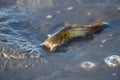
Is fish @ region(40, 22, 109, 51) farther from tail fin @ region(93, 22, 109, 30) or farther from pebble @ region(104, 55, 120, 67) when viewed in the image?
pebble @ region(104, 55, 120, 67)

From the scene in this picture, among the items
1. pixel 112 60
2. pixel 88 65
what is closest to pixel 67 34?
pixel 88 65

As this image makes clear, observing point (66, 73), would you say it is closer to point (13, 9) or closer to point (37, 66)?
point (37, 66)

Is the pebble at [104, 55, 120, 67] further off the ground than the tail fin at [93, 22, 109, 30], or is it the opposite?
the tail fin at [93, 22, 109, 30]

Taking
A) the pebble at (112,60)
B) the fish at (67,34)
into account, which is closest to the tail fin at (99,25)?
the fish at (67,34)

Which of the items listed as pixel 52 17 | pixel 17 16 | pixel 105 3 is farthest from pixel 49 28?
pixel 105 3

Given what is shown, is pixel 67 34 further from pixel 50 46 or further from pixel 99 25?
pixel 99 25

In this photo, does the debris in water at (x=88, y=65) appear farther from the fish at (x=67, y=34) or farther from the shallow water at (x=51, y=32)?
the fish at (x=67, y=34)

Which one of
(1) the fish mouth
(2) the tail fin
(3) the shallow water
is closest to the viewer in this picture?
(3) the shallow water

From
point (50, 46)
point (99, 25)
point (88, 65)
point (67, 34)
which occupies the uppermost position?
point (99, 25)

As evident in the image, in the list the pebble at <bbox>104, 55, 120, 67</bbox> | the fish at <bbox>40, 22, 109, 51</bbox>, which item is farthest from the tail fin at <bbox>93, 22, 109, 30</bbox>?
the pebble at <bbox>104, 55, 120, 67</bbox>
